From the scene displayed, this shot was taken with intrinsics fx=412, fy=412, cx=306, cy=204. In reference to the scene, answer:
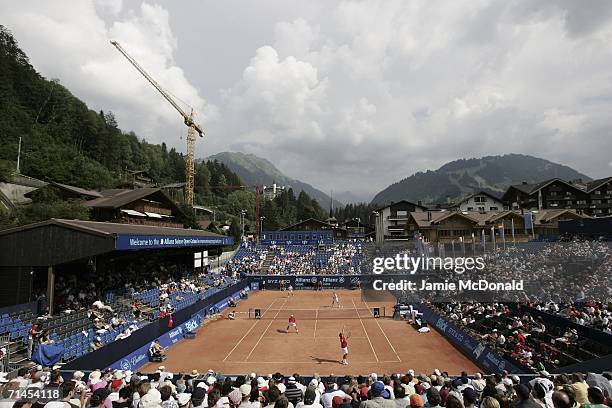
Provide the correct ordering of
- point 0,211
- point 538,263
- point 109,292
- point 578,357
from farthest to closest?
point 0,211
point 538,263
point 109,292
point 578,357

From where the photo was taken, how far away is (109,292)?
3117 cm

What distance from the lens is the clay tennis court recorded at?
75.1 ft

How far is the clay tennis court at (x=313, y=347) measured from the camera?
22891 millimetres

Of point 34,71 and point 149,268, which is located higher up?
point 34,71

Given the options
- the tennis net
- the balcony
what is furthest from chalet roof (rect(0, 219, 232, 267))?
the balcony

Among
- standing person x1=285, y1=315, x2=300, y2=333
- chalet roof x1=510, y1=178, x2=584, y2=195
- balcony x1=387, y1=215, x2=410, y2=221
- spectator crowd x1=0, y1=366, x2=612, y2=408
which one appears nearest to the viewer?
spectator crowd x1=0, y1=366, x2=612, y2=408

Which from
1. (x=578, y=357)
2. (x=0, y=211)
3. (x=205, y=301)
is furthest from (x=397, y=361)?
(x=0, y=211)

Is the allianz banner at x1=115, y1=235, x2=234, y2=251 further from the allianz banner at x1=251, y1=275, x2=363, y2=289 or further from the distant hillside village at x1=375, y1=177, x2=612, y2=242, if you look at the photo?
the distant hillside village at x1=375, y1=177, x2=612, y2=242

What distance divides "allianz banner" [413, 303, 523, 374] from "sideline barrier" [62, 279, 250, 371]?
734 inches

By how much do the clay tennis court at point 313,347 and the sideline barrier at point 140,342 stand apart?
846 mm

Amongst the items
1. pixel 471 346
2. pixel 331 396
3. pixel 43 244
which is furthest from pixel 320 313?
pixel 331 396

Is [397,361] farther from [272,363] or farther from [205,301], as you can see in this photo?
[205,301]

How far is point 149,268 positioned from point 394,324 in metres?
25.3

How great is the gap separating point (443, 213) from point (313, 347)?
2198 inches
